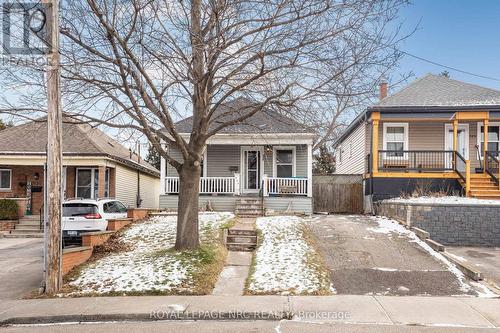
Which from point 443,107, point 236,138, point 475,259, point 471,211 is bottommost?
point 475,259

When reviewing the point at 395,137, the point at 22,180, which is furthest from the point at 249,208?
the point at 22,180

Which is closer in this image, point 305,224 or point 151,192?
point 305,224

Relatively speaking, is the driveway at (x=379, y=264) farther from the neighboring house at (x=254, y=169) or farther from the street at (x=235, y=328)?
the neighboring house at (x=254, y=169)

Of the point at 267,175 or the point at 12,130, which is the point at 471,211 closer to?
the point at 267,175

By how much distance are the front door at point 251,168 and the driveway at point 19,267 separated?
359 inches

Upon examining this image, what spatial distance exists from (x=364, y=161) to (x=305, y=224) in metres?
6.92

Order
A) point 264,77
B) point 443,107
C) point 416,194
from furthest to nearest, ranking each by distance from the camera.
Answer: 1. point 443,107
2. point 416,194
3. point 264,77

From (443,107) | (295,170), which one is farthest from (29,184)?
(443,107)

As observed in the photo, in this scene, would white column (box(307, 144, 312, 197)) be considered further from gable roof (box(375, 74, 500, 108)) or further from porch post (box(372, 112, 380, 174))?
gable roof (box(375, 74, 500, 108))

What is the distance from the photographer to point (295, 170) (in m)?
20.8

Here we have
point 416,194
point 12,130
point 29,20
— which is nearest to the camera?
point 29,20

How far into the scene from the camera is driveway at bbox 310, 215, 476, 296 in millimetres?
9289

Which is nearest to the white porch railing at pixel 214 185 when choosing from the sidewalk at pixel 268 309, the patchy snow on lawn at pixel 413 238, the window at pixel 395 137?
the patchy snow on lawn at pixel 413 238

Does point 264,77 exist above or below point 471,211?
above
